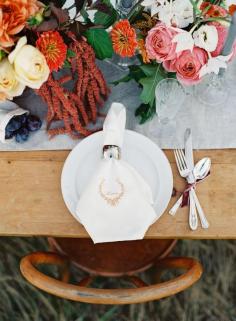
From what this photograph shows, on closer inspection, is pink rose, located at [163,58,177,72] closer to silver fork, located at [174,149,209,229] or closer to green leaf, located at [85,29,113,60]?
green leaf, located at [85,29,113,60]

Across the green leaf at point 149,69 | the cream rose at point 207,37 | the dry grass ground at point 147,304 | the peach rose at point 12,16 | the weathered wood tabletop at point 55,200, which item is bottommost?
the dry grass ground at point 147,304

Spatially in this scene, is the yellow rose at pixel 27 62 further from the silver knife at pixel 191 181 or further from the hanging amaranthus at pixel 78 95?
the silver knife at pixel 191 181

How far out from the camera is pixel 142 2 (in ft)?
2.72

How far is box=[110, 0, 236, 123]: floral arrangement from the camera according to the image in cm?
80

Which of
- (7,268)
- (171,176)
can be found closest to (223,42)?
(171,176)

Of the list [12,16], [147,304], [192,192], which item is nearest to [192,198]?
[192,192]

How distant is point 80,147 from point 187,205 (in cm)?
25

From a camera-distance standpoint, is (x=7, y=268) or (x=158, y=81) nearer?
(x=158, y=81)

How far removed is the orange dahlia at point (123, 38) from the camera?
0.83m

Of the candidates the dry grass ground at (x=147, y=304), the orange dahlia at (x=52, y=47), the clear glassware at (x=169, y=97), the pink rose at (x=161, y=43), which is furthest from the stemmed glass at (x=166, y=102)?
the dry grass ground at (x=147, y=304)

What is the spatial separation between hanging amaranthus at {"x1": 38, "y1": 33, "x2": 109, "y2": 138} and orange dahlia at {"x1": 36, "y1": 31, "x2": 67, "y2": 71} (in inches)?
2.2

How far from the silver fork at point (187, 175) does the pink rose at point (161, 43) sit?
0.24 meters

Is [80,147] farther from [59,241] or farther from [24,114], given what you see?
[59,241]

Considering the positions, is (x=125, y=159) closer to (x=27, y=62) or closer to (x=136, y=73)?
(x=136, y=73)
